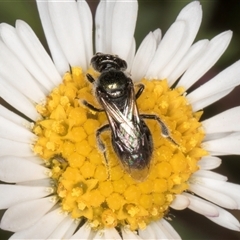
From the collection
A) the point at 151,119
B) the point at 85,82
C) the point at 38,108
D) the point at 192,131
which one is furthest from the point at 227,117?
the point at 38,108

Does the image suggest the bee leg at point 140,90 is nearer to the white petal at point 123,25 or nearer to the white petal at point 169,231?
the white petal at point 123,25

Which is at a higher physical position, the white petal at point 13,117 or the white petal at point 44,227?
the white petal at point 13,117

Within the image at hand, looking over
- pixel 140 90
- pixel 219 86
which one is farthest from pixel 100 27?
pixel 219 86

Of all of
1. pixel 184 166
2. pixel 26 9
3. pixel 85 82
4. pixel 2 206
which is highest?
pixel 26 9

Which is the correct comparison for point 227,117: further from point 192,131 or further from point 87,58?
point 87,58

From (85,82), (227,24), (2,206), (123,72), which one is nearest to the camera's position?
(2,206)

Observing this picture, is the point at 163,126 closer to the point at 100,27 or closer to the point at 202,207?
the point at 202,207

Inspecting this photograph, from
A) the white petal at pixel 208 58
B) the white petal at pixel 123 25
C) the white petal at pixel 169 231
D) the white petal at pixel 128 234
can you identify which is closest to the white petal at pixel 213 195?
the white petal at pixel 169 231
